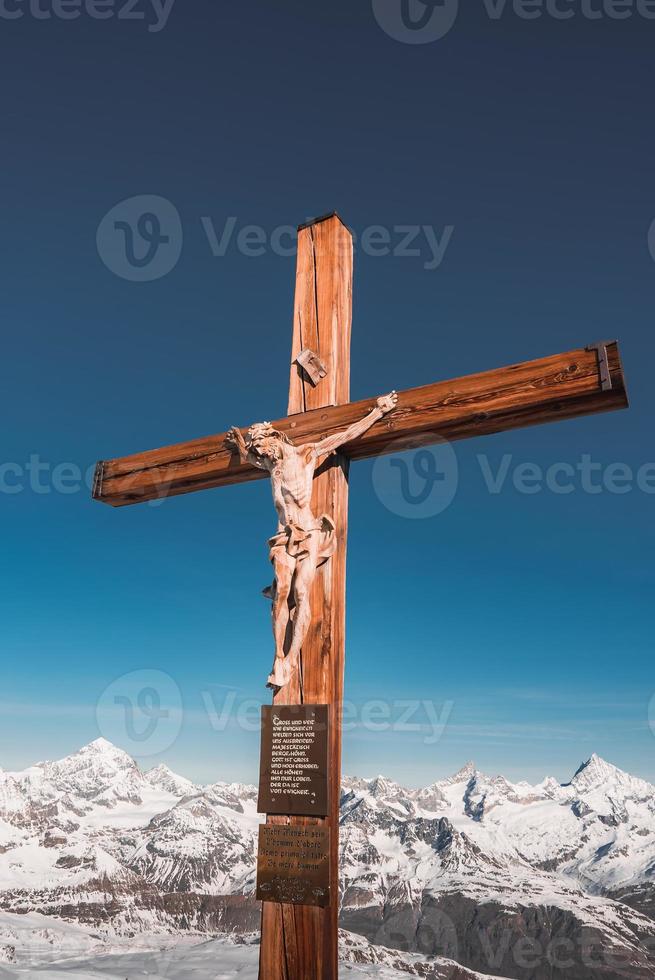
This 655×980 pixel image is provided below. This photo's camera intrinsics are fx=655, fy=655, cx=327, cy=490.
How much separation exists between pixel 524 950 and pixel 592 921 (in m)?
22.7

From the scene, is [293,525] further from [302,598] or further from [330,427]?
[330,427]

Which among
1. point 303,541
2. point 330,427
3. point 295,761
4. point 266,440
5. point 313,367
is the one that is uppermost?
point 313,367

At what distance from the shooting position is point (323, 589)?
4371 mm

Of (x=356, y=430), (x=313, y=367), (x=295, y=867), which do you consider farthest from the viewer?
(x=313, y=367)

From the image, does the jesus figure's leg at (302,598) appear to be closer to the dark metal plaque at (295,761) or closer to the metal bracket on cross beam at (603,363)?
the dark metal plaque at (295,761)

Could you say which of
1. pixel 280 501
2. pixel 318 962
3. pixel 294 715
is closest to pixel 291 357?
pixel 280 501

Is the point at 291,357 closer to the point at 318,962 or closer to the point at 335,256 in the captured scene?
the point at 335,256

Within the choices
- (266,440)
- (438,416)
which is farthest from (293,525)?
(438,416)

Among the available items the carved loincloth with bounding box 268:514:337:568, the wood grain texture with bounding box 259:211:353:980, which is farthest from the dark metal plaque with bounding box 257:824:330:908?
the carved loincloth with bounding box 268:514:337:568

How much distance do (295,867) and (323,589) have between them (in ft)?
5.35

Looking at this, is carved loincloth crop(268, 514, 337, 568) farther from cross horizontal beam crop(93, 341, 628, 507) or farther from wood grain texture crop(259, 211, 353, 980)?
cross horizontal beam crop(93, 341, 628, 507)

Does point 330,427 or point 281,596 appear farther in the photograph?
point 330,427

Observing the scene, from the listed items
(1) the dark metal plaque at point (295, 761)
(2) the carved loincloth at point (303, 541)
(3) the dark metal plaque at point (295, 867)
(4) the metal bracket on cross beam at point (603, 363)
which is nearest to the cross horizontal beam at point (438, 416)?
(4) the metal bracket on cross beam at point (603, 363)

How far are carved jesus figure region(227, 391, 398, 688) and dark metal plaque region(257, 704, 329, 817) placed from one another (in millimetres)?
234
